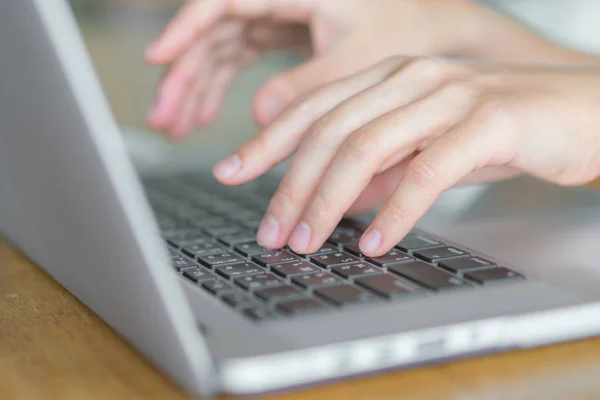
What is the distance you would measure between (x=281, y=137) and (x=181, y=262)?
150 millimetres

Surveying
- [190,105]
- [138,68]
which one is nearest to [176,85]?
[190,105]

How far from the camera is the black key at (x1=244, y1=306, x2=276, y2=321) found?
0.38m

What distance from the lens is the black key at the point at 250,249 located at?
0.53 metres

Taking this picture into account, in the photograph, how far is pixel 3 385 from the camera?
36 cm

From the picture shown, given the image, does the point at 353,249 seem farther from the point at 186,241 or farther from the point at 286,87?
the point at 286,87

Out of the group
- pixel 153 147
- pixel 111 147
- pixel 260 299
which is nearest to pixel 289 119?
pixel 260 299

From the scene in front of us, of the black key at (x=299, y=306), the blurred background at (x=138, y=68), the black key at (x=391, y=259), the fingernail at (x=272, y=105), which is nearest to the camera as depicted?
the black key at (x=299, y=306)

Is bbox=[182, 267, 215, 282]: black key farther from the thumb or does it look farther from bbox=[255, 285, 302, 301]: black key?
the thumb

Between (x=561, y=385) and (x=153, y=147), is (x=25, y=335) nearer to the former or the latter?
(x=561, y=385)

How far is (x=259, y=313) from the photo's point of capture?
389 mm

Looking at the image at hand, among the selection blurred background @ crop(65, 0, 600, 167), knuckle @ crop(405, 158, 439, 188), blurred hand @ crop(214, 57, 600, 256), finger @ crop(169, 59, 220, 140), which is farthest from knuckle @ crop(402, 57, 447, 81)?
blurred background @ crop(65, 0, 600, 167)

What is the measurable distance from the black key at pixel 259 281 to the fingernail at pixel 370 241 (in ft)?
0.26

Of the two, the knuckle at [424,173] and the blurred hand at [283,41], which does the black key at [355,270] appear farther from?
the blurred hand at [283,41]

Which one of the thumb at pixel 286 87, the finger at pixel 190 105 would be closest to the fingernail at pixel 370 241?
the thumb at pixel 286 87
